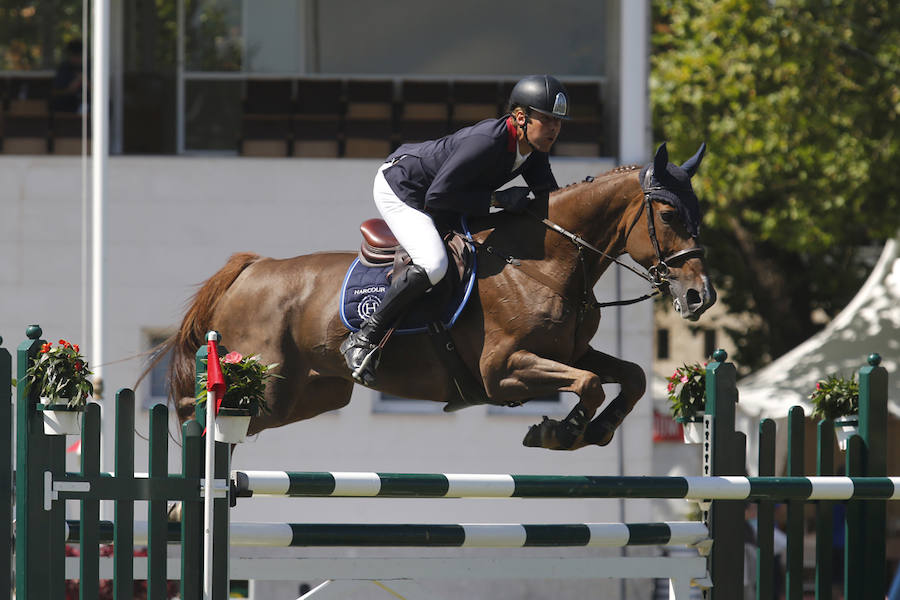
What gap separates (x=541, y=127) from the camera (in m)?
5.21

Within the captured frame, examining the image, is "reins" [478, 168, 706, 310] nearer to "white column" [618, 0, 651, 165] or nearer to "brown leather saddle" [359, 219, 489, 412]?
"brown leather saddle" [359, 219, 489, 412]

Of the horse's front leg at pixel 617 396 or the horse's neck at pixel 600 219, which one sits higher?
the horse's neck at pixel 600 219

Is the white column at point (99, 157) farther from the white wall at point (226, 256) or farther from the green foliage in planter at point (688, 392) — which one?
the green foliage in planter at point (688, 392)

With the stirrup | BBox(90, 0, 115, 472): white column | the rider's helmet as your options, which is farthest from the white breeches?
BBox(90, 0, 115, 472): white column

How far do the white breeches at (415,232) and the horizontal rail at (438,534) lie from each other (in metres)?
1.19

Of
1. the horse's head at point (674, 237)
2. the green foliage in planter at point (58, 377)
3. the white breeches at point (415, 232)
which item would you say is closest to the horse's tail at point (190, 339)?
the white breeches at point (415, 232)

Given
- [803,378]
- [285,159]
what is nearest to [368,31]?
[285,159]

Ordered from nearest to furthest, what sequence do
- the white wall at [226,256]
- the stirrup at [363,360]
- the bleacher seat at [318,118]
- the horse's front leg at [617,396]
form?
the horse's front leg at [617,396]
the stirrup at [363,360]
the white wall at [226,256]
the bleacher seat at [318,118]

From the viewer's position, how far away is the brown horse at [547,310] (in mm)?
5098

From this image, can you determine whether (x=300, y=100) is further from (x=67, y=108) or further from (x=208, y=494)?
(x=208, y=494)

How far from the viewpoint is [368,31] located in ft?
38.0

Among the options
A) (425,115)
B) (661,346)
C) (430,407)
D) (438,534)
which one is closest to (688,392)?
(438,534)

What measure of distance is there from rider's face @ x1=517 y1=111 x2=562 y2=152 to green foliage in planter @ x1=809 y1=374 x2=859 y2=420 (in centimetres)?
148

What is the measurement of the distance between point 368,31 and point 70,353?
778 centimetres
